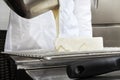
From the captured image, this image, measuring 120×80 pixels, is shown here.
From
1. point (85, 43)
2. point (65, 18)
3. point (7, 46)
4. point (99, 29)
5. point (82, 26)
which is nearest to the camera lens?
point (85, 43)

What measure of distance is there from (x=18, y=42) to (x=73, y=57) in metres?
0.68

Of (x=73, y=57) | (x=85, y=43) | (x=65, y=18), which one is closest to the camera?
(x=73, y=57)

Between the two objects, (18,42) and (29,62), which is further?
(18,42)

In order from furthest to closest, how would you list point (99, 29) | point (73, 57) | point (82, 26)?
point (99, 29) → point (82, 26) → point (73, 57)

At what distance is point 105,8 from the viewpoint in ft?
4.52

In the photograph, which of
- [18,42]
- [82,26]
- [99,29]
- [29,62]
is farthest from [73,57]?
[99,29]

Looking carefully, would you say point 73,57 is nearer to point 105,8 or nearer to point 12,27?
point 12,27

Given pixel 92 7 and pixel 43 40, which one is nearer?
pixel 43 40

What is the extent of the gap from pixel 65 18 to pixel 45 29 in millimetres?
117

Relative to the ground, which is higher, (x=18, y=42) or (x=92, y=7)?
(x=92, y=7)

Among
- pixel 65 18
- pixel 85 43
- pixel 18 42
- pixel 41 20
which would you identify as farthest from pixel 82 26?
pixel 85 43

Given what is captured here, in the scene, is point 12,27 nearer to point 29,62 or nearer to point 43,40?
point 43,40

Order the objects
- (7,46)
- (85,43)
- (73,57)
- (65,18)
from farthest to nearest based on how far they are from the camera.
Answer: (65,18) < (7,46) < (85,43) < (73,57)

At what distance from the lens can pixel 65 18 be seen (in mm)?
1100
